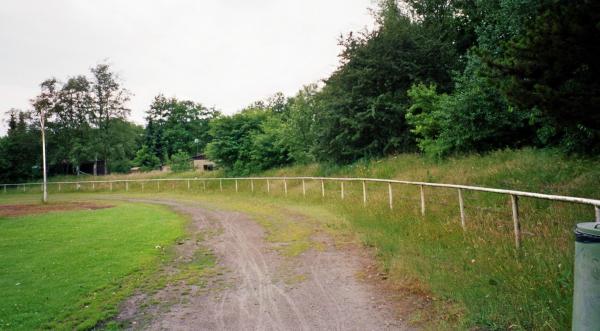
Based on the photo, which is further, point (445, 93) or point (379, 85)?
point (379, 85)

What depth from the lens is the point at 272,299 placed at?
6008 mm

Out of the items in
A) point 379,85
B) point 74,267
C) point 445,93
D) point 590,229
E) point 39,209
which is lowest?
point 74,267

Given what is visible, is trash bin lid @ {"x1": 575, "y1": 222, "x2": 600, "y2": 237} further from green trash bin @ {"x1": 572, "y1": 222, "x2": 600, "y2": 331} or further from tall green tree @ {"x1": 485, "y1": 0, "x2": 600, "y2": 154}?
tall green tree @ {"x1": 485, "y1": 0, "x2": 600, "y2": 154}

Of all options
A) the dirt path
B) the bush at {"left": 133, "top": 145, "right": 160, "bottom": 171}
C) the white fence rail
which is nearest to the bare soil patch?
the white fence rail

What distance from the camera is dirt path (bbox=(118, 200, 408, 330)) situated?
5.13 m

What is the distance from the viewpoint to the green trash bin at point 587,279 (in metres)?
3.00

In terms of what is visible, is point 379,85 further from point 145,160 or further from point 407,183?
point 145,160

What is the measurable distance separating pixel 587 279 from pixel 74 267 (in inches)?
347

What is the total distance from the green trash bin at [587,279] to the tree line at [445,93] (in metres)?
5.20

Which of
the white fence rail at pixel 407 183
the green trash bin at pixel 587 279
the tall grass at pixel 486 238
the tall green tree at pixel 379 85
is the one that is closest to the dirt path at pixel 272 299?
the tall grass at pixel 486 238

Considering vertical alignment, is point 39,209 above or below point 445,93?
below

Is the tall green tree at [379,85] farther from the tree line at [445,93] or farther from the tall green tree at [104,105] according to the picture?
the tall green tree at [104,105]

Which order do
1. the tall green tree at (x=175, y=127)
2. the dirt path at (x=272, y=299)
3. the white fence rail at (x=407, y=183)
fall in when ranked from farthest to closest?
1. the tall green tree at (x=175, y=127)
2. the white fence rail at (x=407, y=183)
3. the dirt path at (x=272, y=299)

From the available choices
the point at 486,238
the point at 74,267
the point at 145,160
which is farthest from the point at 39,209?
the point at 145,160
